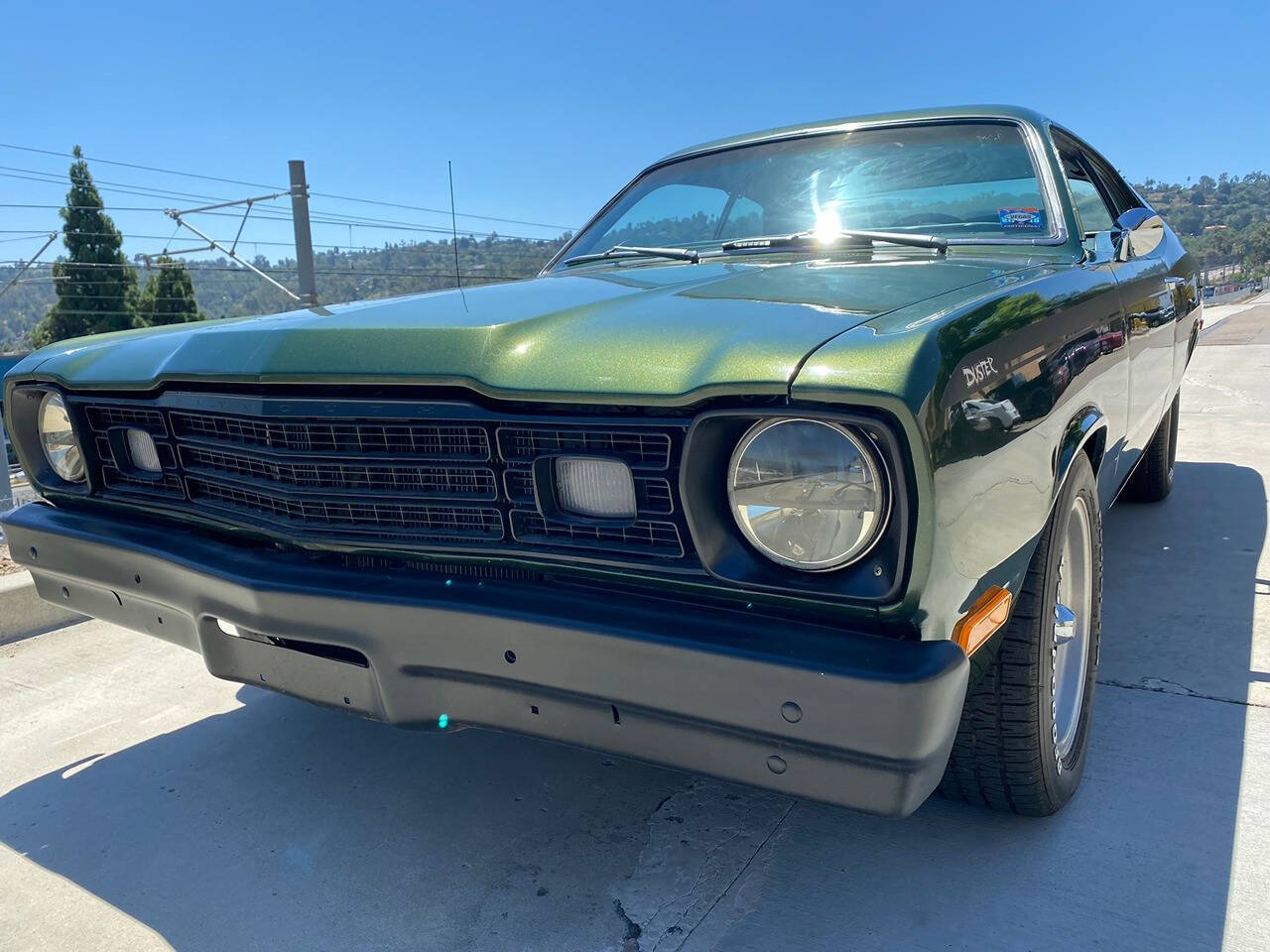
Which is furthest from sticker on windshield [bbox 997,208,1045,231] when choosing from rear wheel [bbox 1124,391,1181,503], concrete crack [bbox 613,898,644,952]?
rear wheel [bbox 1124,391,1181,503]

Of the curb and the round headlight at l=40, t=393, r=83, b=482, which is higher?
the round headlight at l=40, t=393, r=83, b=482

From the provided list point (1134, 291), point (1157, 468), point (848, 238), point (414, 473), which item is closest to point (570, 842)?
point (414, 473)

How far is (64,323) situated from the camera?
4428cm

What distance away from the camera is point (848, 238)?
7.97ft

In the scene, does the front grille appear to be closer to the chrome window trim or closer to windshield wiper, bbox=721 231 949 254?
windshield wiper, bbox=721 231 949 254

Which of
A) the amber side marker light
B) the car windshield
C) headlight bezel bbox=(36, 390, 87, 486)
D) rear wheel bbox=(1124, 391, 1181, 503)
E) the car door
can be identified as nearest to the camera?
the amber side marker light

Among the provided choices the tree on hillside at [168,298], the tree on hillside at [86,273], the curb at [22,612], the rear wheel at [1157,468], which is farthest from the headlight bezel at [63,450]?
the tree on hillside at [168,298]

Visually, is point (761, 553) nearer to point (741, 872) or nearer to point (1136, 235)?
point (741, 872)

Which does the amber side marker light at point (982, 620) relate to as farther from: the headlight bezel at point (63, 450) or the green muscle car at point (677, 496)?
the headlight bezel at point (63, 450)

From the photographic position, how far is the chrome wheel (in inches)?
86.4

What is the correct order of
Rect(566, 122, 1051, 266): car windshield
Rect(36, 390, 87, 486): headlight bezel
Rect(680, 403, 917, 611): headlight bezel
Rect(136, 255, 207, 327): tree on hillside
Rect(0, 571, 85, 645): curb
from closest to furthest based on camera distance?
1. Rect(680, 403, 917, 611): headlight bezel
2. Rect(36, 390, 87, 486): headlight bezel
3. Rect(566, 122, 1051, 266): car windshield
4. Rect(0, 571, 85, 645): curb
5. Rect(136, 255, 207, 327): tree on hillside

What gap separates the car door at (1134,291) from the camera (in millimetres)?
2727

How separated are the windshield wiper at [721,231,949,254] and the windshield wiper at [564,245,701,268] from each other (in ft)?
0.36

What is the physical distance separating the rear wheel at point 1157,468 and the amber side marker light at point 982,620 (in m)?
3.30
